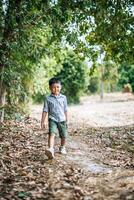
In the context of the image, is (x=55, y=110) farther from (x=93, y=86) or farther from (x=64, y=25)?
(x=93, y=86)

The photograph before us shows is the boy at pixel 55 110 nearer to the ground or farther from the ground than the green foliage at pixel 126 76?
nearer to the ground

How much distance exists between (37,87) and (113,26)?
1372 cm

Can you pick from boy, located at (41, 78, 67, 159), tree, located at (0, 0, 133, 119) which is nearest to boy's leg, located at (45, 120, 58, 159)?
boy, located at (41, 78, 67, 159)

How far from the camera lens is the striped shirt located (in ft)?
29.9

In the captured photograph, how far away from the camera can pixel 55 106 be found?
29.9ft

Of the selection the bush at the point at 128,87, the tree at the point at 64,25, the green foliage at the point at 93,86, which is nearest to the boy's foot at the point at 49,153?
the tree at the point at 64,25

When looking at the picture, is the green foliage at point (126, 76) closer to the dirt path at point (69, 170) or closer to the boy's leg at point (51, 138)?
the dirt path at point (69, 170)

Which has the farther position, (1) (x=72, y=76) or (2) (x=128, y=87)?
(2) (x=128, y=87)

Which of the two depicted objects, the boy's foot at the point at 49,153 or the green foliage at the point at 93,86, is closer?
the boy's foot at the point at 49,153

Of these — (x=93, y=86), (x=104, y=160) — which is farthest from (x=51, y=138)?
(x=93, y=86)

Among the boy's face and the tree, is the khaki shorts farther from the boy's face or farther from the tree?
the tree

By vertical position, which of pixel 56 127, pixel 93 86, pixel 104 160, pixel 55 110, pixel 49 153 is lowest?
pixel 104 160

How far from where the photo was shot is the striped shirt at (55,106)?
9109mm

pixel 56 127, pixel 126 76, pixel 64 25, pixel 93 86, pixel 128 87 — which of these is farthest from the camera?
pixel 93 86
